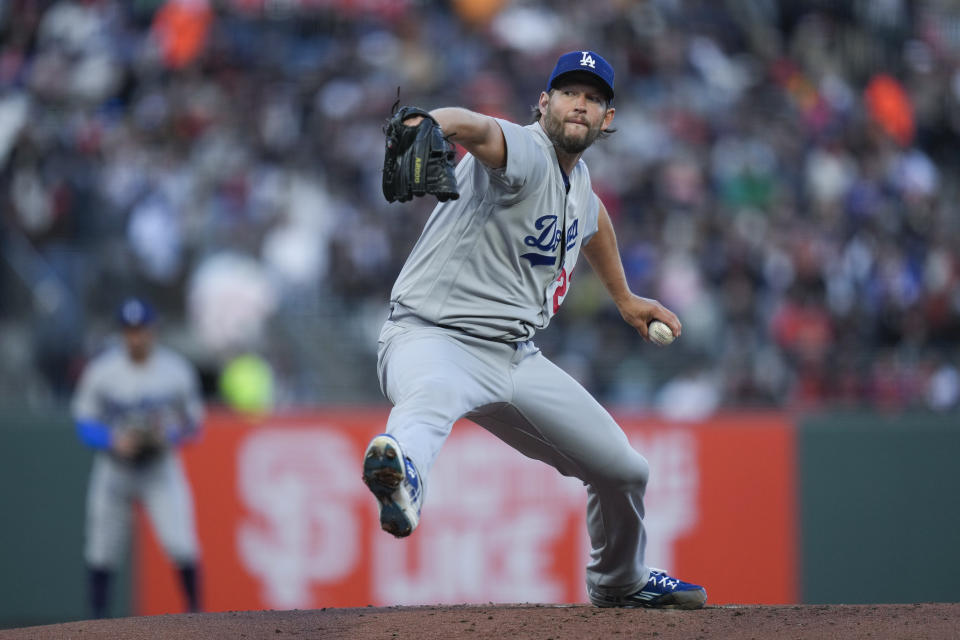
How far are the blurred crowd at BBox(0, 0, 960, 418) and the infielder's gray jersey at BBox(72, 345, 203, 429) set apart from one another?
2001 mm

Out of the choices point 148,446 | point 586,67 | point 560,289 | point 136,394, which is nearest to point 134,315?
point 136,394

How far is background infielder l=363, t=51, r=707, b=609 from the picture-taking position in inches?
172

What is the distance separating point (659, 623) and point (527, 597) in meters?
4.94

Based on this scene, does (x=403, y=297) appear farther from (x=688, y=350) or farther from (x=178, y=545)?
(x=688, y=350)

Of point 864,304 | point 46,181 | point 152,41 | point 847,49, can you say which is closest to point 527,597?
A: point 864,304

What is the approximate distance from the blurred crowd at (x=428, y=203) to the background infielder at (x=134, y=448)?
6.83 feet

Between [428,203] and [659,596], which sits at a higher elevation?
[428,203]

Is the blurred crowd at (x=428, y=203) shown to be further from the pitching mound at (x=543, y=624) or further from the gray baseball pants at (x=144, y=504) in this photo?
the pitching mound at (x=543, y=624)

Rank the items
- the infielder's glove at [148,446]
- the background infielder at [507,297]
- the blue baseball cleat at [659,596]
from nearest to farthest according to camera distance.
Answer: the background infielder at [507,297], the blue baseball cleat at [659,596], the infielder's glove at [148,446]

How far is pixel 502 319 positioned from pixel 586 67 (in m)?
0.97

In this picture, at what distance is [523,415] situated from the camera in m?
4.83

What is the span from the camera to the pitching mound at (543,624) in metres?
4.89

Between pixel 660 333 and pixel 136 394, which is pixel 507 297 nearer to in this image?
pixel 660 333

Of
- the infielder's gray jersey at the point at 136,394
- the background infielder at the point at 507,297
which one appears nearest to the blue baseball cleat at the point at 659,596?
the background infielder at the point at 507,297
